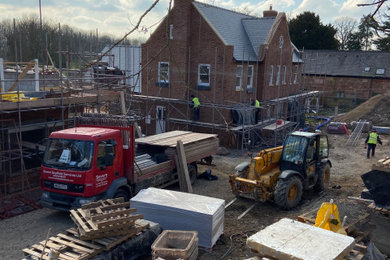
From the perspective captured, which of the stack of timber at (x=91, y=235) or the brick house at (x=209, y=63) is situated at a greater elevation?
the brick house at (x=209, y=63)

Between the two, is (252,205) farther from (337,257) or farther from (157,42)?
(157,42)

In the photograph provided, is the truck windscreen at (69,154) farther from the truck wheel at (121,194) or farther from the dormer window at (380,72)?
the dormer window at (380,72)

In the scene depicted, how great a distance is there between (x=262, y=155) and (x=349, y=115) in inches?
784

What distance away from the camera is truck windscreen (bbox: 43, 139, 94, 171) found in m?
9.42

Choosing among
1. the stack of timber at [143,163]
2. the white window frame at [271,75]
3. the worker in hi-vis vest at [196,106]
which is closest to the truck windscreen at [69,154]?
the stack of timber at [143,163]

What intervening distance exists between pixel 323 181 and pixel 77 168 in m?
8.52

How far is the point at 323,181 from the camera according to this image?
12734mm

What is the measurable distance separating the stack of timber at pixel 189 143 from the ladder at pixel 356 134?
37.7ft

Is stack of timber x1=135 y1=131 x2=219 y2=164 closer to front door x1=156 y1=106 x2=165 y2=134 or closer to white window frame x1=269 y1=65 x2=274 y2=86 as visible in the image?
front door x1=156 y1=106 x2=165 y2=134

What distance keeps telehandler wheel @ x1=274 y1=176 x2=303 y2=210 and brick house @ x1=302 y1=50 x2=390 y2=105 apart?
89.5 ft

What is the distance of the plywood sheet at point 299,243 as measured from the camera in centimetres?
498

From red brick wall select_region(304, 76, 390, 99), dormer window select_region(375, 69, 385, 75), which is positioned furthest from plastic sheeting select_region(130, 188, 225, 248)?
dormer window select_region(375, 69, 385, 75)

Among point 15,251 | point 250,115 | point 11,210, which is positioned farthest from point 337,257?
point 250,115

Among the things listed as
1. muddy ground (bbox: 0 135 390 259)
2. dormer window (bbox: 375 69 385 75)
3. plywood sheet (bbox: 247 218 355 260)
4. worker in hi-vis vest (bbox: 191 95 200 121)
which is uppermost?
dormer window (bbox: 375 69 385 75)
